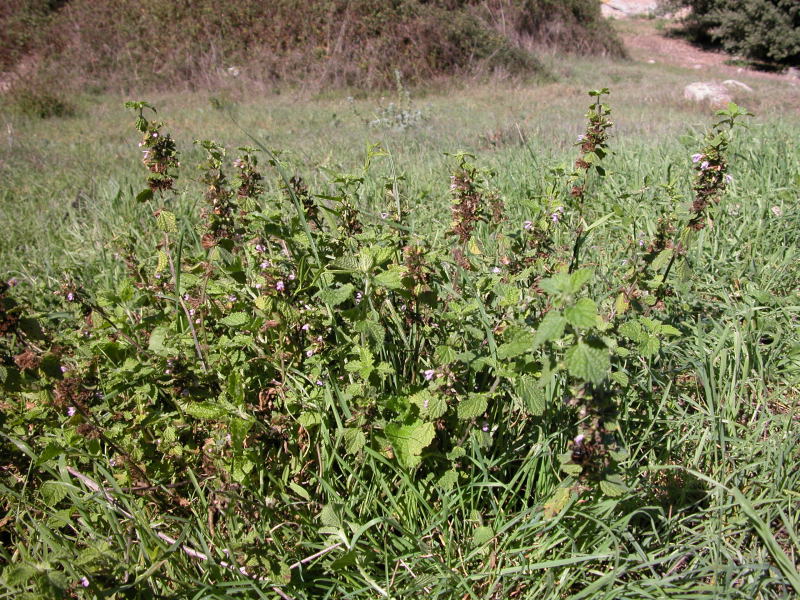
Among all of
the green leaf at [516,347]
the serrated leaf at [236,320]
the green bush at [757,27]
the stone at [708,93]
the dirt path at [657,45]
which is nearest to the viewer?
the green leaf at [516,347]

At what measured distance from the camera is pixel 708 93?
32.2 feet

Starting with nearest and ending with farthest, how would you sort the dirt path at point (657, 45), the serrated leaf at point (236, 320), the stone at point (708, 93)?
the serrated leaf at point (236, 320) < the stone at point (708, 93) < the dirt path at point (657, 45)

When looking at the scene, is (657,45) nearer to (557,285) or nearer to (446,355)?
(446,355)

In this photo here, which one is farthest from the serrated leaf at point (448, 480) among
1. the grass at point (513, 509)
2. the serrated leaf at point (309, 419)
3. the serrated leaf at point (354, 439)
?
the serrated leaf at point (309, 419)

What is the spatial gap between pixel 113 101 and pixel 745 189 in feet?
36.2

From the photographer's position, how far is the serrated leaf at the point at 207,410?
147 cm

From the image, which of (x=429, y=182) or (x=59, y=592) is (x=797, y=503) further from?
(x=429, y=182)

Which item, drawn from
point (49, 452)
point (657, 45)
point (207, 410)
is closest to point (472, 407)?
point (207, 410)

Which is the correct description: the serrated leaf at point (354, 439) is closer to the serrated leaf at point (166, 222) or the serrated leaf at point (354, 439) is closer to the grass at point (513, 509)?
the grass at point (513, 509)

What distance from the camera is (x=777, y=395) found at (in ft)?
6.07

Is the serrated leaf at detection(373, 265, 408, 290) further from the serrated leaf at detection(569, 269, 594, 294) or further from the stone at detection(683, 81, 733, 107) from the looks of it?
the stone at detection(683, 81, 733, 107)

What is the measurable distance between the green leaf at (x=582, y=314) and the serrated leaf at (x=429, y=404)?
47cm

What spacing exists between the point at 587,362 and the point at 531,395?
0.28 m

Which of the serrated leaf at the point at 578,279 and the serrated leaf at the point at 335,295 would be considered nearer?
the serrated leaf at the point at 578,279
